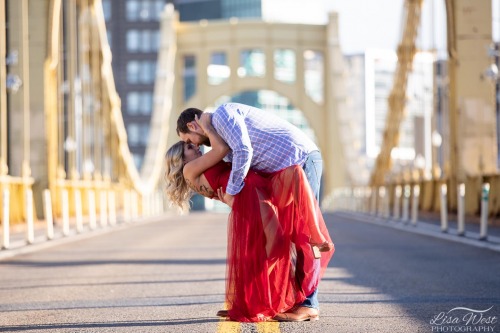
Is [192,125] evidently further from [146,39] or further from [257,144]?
[146,39]

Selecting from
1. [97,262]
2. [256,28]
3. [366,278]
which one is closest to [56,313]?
[366,278]

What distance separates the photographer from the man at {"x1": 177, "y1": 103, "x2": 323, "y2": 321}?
6.41 m

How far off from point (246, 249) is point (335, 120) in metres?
55.7

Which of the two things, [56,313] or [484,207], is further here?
[484,207]

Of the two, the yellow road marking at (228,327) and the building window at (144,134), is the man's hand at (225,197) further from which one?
the building window at (144,134)

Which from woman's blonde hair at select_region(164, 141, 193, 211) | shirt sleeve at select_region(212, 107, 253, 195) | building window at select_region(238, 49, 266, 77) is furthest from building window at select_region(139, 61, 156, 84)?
shirt sleeve at select_region(212, 107, 253, 195)

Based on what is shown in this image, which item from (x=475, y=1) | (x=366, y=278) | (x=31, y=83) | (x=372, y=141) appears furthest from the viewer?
(x=372, y=141)

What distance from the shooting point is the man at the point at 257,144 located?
641 centimetres

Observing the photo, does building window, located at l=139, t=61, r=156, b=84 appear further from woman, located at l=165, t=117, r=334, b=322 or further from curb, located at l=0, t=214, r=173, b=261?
woman, located at l=165, t=117, r=334, b=322

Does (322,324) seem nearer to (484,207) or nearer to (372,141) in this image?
(484,207)

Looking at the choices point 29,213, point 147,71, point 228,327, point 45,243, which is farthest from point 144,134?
point 228,327

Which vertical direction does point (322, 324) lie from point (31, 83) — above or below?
below

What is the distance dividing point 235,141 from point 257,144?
26cm

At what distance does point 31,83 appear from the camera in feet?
79.6
